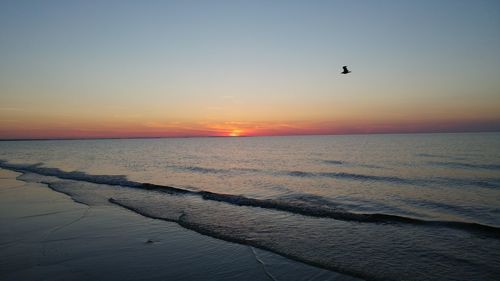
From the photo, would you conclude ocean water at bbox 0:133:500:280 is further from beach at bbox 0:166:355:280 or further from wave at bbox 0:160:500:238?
beach at bbox 0:166:355:280

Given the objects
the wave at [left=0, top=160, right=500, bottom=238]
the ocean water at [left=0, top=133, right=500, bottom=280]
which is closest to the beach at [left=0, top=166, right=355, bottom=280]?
the ocean water at [left=0, top=133, right=500, bottom=280]

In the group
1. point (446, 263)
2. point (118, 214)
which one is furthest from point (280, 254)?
point (118, 214)

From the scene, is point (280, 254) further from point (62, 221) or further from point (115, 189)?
point (115, 189)

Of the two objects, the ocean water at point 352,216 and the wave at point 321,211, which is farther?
the wave at point 321,211

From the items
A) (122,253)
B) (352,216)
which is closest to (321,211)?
(352,216)

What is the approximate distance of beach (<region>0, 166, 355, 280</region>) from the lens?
741cm

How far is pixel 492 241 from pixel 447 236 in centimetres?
125

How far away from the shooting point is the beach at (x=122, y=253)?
741 cm

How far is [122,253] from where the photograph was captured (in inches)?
347

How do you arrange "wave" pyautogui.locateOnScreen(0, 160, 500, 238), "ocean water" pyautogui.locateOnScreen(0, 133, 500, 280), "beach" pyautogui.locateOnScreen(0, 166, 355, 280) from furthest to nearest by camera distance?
"wave" pyautogui.locateOnScreen(0, 160, 500, 238), "ocean water" pyautogui.locateOnScreen(0, 133, 500, 280), "beach" pyautogui.locateOnScreen(0, 166, 355, 280)

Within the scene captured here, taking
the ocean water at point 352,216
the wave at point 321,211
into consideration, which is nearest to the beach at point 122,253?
the ocean water at point 352,216

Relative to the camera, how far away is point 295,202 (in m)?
16.8

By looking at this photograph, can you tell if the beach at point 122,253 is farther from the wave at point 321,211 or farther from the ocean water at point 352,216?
the wave at point 321,211

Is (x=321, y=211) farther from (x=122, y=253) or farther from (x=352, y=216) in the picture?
(x=122, y=253)
